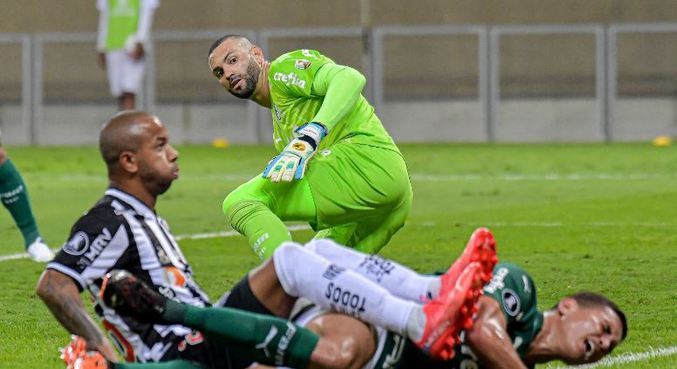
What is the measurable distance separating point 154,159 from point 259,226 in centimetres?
166

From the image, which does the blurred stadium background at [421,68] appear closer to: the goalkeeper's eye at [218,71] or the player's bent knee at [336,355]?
the goalkeeper's eye at [218,71]

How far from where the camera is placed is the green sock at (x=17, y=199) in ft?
34.6

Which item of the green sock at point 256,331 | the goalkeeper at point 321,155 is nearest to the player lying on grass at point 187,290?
the green sock at point 256,331

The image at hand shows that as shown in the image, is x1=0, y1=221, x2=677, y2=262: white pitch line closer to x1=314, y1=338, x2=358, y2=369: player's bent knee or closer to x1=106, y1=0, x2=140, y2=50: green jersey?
x1=314, y1=338, x2=358, y2=369: player's bent knee

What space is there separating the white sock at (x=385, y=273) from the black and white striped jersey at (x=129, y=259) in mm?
478

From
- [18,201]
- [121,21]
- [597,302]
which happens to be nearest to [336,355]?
[597,302]

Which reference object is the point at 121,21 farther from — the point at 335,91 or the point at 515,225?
the point at 335,91

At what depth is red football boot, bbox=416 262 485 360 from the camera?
210 inches

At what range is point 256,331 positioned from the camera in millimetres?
5270

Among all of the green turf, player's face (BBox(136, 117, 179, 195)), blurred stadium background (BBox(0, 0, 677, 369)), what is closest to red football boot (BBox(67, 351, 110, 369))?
player's face (BBox(136, 117, 179, 195))

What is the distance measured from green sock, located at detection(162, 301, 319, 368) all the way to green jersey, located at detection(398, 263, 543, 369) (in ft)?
1.57

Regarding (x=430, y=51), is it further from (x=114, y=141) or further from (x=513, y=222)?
(x=114, y=141)

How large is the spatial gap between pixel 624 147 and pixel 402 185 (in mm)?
16083

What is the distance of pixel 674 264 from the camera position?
9.59 m
